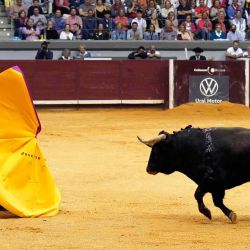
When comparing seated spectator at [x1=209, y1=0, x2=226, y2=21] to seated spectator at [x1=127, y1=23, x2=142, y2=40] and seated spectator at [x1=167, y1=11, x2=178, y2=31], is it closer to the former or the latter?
seated spectator at [x1=167, y1=11, x2=178, y2=31]

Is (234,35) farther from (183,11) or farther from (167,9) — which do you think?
(167,9)

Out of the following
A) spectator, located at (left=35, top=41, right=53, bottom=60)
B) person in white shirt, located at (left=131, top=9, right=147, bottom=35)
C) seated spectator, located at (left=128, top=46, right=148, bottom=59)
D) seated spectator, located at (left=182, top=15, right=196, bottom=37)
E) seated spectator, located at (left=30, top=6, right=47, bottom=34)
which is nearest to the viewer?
spectator, located at (left=35, top=41, right=53, bottom=60)

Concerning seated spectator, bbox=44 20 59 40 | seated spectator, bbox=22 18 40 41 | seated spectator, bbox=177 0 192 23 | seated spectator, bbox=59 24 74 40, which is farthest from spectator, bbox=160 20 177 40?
seated spectator, bbox=22 18 40 41

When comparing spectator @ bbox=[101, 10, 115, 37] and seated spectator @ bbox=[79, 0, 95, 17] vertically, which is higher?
seated spectator @ bbox=[79, 0, 95, 17]

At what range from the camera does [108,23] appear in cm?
2342

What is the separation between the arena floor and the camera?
295 inches

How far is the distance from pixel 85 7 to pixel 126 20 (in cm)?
114

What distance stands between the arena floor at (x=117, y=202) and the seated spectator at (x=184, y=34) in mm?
4600

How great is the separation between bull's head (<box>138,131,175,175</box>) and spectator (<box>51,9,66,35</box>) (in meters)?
14.3

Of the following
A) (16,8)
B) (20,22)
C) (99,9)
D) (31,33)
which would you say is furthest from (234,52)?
(16,8)

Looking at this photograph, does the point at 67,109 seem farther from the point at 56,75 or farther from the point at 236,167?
the point at 236,167

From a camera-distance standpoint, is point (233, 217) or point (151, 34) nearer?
point (233, 217)

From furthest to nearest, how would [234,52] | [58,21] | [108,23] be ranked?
[108,23], [58,21], [234,52]

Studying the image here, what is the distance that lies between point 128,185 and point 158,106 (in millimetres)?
10595
